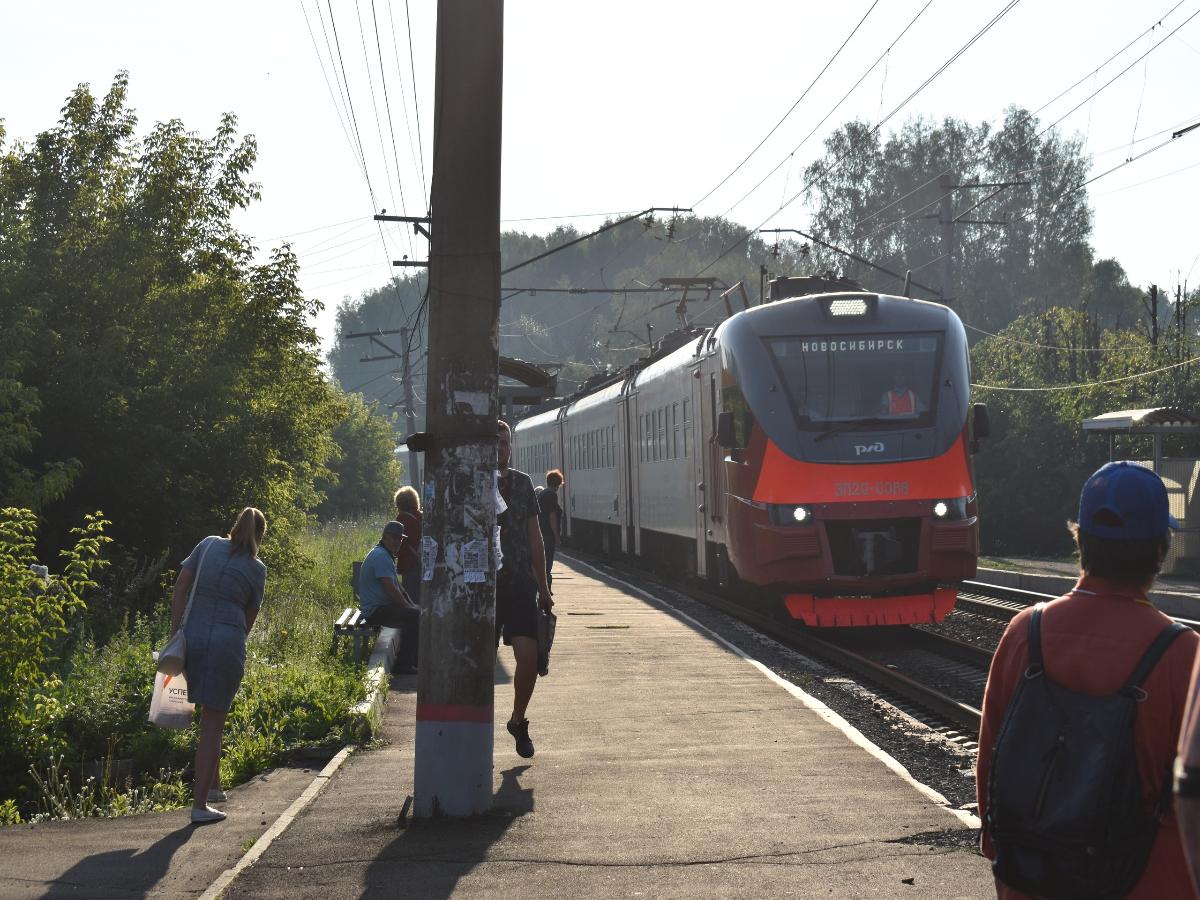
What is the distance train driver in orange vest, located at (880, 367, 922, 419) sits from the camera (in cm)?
1537

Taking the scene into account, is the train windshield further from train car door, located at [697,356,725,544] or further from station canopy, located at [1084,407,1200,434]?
station canopy, located at [1084,407,1200,434]

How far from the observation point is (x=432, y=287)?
7.72 meters

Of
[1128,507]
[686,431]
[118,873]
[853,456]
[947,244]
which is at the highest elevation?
[947,244]

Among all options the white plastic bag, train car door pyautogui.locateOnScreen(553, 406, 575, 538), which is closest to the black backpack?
the white plastic bag

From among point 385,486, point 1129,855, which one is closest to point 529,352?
point 385,486

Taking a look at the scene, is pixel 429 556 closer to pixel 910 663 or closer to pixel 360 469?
pixel 910 663

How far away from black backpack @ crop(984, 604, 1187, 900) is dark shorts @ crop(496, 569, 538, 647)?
229 inches

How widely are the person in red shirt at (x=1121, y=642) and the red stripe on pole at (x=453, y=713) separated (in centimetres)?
421

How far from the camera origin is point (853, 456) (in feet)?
49.5

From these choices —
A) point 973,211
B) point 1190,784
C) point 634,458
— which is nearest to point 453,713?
point 1190,784

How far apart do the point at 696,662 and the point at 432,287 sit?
634 centimetres

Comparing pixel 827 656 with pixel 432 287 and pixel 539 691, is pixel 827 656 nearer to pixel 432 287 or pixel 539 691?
pixel 539 691

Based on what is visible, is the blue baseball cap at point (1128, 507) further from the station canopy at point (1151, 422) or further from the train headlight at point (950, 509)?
the station canopy at point (1151, 422)

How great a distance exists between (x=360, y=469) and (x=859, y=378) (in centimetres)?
3746
